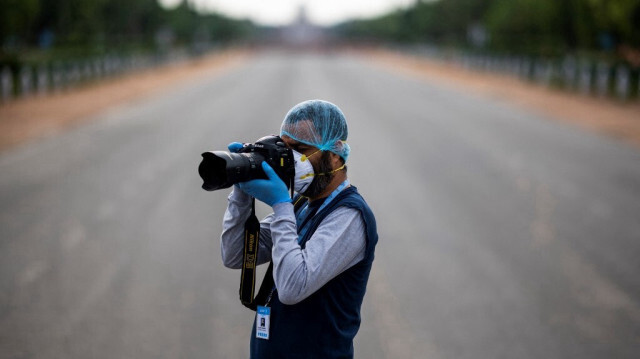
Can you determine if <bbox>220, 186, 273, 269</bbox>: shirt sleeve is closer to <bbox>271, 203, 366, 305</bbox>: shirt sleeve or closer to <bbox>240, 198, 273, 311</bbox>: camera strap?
<bbox>240, 198, 273, 311</bbox>: camera strap

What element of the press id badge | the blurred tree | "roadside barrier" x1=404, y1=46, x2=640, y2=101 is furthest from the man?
the blurred tree

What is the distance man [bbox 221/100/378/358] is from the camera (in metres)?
2.19

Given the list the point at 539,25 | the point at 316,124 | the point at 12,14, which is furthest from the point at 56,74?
the point at 316,124

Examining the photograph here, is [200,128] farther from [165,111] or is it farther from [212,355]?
[212,355]

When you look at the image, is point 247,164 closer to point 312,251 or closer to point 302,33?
point 312,251

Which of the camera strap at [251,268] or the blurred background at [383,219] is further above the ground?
the camera strap at [251,268]

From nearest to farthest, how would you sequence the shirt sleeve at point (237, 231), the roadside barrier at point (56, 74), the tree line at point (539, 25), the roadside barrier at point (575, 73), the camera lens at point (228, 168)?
the camera lens at point (228, 168) → the shirt sleeve at point (237, 231) → the roadside barrier at point (56, 74) → the roadside barrier at point (575, 73) → the tree line at point (539, 25)

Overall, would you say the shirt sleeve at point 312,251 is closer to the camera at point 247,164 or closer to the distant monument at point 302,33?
the camera at point 247,164

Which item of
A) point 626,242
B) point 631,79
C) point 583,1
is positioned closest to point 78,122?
A: point 626,242

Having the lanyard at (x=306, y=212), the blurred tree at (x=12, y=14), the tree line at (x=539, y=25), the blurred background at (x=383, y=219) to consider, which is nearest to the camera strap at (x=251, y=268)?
the lanyard at (x=306, y=212)

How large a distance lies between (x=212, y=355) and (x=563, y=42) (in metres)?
36.1

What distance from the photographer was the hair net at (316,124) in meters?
2.29

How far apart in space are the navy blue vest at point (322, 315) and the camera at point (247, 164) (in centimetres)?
22

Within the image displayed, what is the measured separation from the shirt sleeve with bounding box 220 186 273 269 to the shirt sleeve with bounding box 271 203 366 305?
7.7 inches
